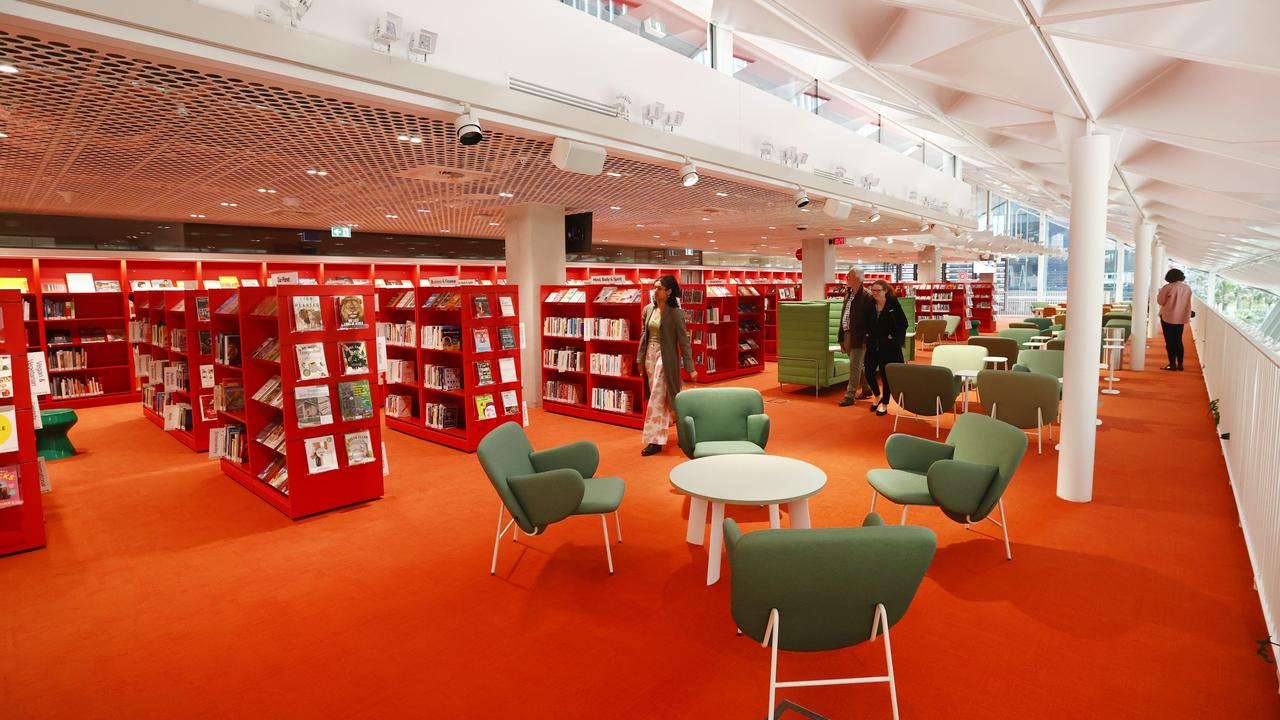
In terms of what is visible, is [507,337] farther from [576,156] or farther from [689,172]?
[689,172]

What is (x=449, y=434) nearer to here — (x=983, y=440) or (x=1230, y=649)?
(x=983, y=440)

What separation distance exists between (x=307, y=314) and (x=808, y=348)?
719cm

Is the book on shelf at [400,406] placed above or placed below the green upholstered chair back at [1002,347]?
below

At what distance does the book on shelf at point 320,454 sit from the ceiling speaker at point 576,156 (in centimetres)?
307

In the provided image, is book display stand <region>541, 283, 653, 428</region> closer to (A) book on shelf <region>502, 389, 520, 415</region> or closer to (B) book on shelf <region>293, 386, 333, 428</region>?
(A) book on shelf <region>502, 389, 520, 415</region>

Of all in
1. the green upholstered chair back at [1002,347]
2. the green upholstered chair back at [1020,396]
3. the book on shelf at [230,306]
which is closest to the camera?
the book on shelf at [230,306]

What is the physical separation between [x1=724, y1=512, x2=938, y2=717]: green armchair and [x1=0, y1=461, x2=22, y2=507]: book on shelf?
513 centimetres

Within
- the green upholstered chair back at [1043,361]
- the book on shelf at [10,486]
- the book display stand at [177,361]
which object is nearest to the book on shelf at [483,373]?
the book display stand at [177,361]

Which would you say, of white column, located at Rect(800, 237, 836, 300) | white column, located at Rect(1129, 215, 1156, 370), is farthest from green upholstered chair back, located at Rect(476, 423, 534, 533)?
white column, located at Rect(800, 237, 836, 300)

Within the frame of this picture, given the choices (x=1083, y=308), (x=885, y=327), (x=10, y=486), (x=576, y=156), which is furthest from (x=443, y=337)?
(x=1083, y=308)

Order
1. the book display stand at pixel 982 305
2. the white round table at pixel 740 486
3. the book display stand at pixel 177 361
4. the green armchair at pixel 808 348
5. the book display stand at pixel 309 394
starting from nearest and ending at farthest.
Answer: the white round table at pixel 740 486 < the book display stand at pixel 309 394 < the book display stand at pixel 177 361 < the green armchair at pixel 808 348 < the book display stand at pixel 982 305

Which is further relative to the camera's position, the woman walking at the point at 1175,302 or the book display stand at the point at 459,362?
the woman walking at the point at 1175,302

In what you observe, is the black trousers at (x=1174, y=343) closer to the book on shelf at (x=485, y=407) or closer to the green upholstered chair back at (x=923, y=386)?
the green upholstered chair back at (x=923, y=386)

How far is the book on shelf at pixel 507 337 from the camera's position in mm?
7031
